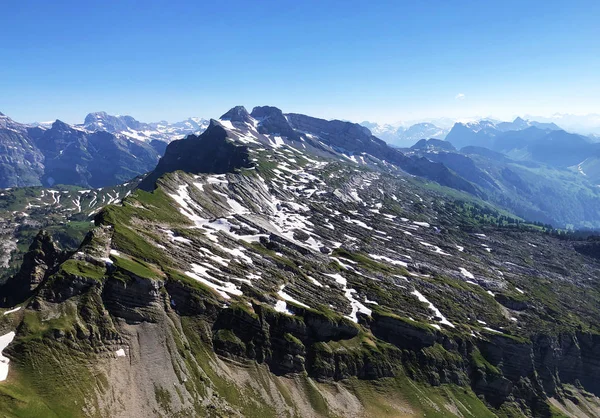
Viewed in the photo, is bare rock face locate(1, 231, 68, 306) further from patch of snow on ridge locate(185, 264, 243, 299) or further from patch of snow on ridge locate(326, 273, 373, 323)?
patch of snow on ridge locate(326, 273, 373, 323)

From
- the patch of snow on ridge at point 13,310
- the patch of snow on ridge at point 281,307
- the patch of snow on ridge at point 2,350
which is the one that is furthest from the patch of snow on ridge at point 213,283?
the patch of snow on ridge at point 2,350

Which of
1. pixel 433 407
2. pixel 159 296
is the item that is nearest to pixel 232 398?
pixel 159 296

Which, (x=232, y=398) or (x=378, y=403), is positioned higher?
(x=232, y=398)

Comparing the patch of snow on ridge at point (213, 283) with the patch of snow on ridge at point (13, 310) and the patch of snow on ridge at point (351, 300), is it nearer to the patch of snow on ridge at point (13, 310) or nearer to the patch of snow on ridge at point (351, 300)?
the patch of snow on ridge at point (351, 300)

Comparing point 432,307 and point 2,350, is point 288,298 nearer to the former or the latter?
point 432,307

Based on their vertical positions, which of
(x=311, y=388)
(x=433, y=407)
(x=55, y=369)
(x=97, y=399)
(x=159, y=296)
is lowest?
(x=433, y=407)

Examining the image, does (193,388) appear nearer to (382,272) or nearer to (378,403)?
(378,403)

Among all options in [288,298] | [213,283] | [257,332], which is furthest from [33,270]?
[288,298]

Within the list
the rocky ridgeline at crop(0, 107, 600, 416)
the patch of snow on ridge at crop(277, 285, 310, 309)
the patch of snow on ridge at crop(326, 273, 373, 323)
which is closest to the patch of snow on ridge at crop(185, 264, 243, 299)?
the rocky ridgeline at crop(0, 107, 600, 416)
